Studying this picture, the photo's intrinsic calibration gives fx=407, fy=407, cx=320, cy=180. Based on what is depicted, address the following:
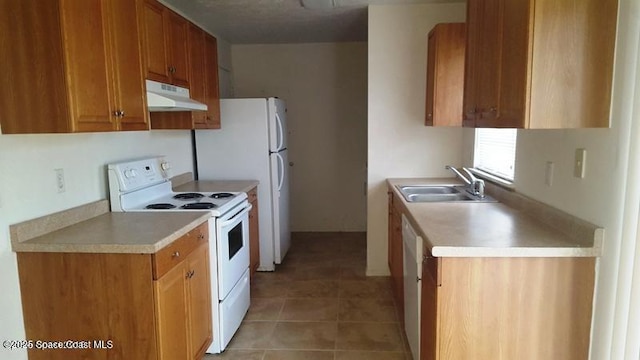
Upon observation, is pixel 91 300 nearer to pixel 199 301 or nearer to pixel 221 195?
pixel 199 301

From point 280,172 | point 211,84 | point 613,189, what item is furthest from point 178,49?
point 613,189

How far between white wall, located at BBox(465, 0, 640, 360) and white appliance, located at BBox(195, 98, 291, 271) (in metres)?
2.60

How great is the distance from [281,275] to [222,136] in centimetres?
146

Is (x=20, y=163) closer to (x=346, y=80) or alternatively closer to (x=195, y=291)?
(x=195, y=291)

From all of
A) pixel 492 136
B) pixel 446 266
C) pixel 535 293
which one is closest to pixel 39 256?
pixel 446 266

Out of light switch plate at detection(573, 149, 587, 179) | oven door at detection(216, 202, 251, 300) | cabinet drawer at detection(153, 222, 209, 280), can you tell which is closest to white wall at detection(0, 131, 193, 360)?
cabinet drawer at detection(153, 222, 209, 280)

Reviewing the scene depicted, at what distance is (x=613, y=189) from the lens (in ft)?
4.97

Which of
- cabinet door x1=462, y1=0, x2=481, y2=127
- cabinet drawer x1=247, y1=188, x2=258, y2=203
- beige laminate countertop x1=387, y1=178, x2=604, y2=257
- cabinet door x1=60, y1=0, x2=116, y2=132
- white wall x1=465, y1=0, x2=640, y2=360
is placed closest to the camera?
white wall x1=465, y1=0, x2=640, y2=360

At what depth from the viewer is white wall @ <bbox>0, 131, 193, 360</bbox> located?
1.81 m

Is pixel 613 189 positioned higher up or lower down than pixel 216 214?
higher up

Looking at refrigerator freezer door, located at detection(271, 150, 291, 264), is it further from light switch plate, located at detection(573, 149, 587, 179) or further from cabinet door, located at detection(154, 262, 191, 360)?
light switch plate, located at detection(573, 149, 587, 179)

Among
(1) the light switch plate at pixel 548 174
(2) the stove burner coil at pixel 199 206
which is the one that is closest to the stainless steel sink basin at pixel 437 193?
(1) the light switch plate at pixel 548 174

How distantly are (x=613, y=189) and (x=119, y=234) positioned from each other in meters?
2.14

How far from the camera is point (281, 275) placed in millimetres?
3934
